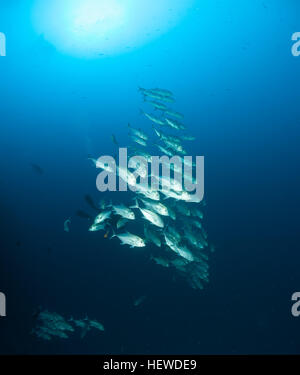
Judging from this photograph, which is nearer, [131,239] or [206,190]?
[131,239]

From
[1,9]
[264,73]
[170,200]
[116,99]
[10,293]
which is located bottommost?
[10,293]

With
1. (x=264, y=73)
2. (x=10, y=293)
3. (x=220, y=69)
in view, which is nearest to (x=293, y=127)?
(x=264, y=73)

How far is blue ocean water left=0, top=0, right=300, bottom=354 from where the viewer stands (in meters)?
9.37

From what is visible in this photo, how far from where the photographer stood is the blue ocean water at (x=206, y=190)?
30.7 feet

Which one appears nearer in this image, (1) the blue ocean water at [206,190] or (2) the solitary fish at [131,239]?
(2) the solitary fish at [131,239]

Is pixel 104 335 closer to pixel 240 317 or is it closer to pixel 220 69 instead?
Result: pixel 240 317

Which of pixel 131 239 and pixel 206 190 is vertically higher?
pixel 206 190

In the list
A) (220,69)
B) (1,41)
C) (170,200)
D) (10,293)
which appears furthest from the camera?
(220,69)

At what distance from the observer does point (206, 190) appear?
48.0ft

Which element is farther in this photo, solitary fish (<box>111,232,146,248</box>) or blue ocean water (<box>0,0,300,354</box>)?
blue ocean water (<box>0,0,300,354</box>)

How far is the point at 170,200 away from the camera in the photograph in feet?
17.9

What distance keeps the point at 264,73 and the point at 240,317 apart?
14.3 m

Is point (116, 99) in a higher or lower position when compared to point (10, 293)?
higher

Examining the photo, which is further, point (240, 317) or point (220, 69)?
point (220, 69)
